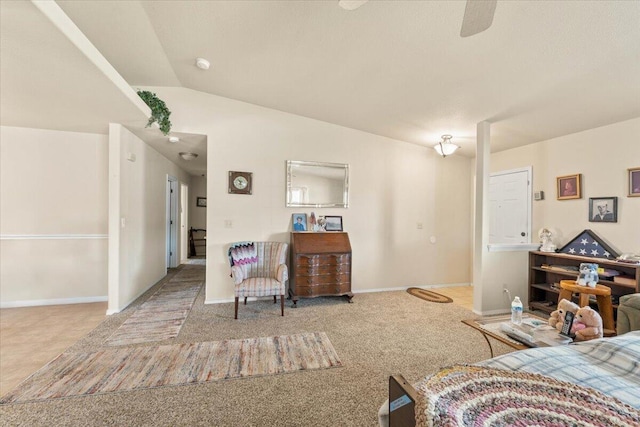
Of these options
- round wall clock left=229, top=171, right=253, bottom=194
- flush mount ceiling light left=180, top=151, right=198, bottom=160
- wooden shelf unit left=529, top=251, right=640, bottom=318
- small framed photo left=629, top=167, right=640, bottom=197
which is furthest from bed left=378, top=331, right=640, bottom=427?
flush mount ceiling light left=180, top=151, right=198, bottom=160

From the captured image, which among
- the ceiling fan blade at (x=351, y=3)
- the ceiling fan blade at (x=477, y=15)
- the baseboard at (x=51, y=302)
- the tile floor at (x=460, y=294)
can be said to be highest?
the ceiling fan blade at (x=351, y=3)

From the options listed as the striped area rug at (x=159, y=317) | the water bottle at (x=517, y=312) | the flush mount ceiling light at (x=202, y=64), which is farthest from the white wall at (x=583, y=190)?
the flush mount ceiling light at (x=202, y=64)

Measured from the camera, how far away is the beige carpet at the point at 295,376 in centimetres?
155

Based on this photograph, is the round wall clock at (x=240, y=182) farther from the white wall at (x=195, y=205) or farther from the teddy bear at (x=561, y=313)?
the white wall at (x=195, y=205)

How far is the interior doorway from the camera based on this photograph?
18.6ft

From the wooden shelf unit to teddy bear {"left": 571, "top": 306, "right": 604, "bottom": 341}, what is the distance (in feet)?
5.47

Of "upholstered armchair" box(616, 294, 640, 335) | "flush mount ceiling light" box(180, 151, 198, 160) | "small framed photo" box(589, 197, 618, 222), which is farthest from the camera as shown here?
"flush mount ceiling light" box(180, 151, 198, 160)

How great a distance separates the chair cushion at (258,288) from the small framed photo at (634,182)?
399 cm

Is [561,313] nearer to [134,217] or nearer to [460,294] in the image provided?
[460,294]

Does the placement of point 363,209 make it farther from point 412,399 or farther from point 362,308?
point 412,399

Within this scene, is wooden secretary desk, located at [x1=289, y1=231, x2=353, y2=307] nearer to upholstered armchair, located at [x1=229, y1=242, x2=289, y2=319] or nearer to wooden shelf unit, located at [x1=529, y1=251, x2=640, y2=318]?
upholstered armchair, located at [x1=229, y1=242, x2=289, y2=319]

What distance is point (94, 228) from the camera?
12.0 feet

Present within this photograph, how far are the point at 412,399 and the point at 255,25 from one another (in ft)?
8.89

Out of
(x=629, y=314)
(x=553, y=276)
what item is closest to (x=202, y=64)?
(x=629, y=314)
